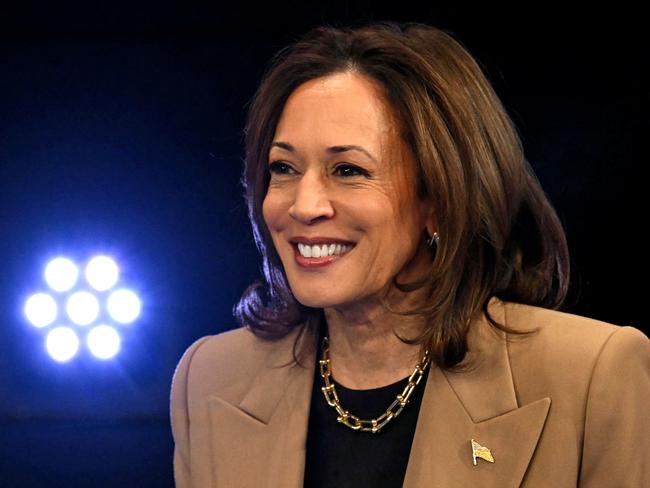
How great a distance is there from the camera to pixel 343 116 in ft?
7.72

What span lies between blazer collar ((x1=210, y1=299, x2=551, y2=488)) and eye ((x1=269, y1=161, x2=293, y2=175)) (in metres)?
0.41

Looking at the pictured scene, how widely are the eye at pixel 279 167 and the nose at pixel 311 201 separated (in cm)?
9

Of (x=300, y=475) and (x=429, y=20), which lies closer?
(x=300, y=475)

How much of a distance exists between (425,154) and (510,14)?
3.78 feet

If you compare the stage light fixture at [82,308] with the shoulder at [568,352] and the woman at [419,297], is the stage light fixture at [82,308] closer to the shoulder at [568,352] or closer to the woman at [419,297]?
the woman at [419,297]

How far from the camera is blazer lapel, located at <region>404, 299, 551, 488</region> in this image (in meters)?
2.23

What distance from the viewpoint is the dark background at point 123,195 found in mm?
3623

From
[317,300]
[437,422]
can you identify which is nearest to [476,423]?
[437,422]

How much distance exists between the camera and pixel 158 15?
355 cm

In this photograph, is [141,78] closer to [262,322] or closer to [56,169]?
[56,169]

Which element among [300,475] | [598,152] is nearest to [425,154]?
[300,475]

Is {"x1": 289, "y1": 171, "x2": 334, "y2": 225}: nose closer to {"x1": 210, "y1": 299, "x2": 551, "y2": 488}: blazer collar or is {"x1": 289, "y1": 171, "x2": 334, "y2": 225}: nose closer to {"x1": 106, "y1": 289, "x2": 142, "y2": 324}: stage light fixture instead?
{"x1": 210, "y1": 299, "x2": 551, "y2": 488}: blazer collar

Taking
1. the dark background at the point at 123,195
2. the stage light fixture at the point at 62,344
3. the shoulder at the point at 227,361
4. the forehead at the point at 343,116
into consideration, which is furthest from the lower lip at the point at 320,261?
the stage light fixture at the point at 62,344

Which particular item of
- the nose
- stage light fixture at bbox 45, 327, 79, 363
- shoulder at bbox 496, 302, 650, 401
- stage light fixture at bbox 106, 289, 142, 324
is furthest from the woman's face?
stage light fixture at bbox 45, 327, 79, 363
